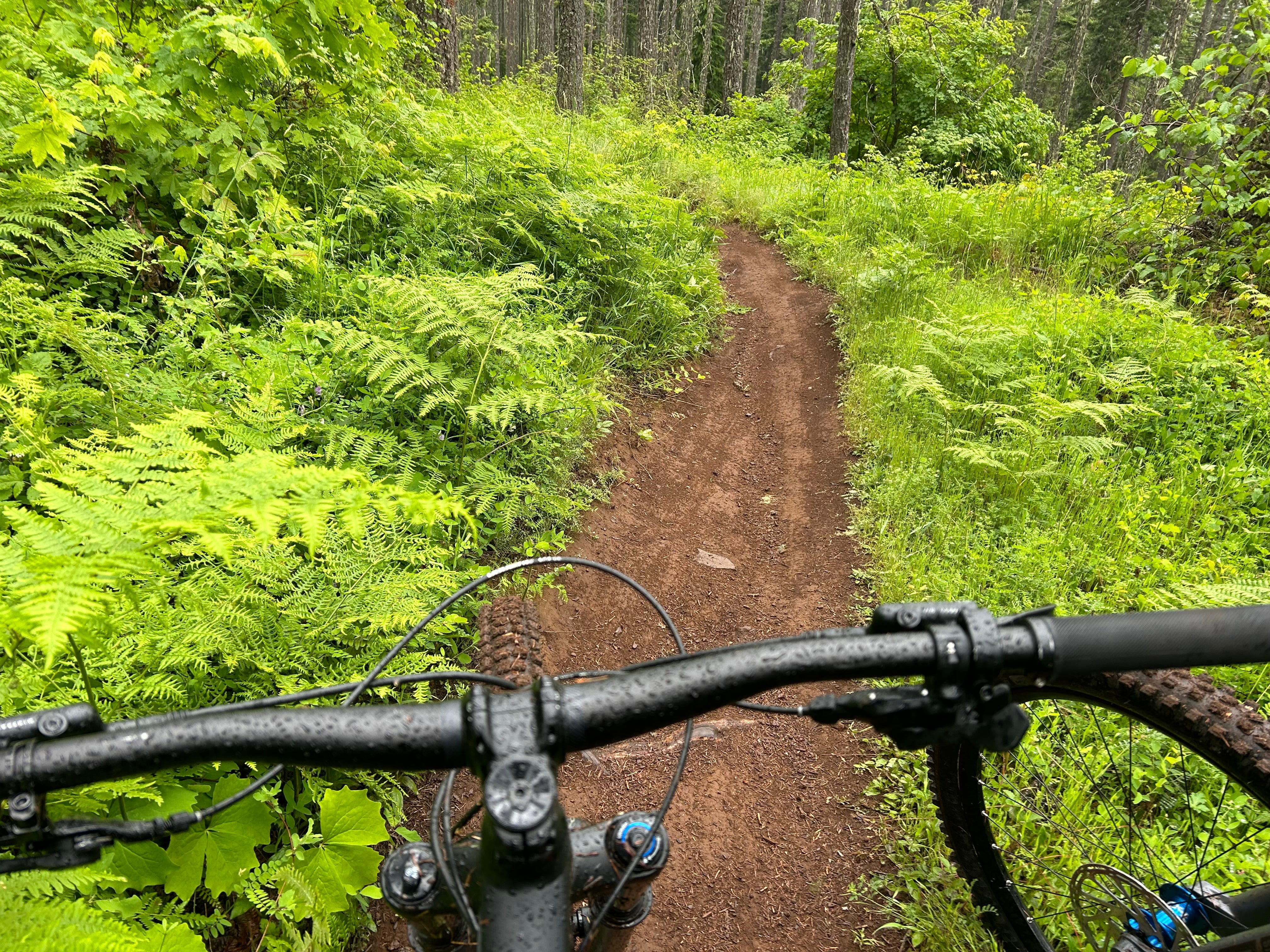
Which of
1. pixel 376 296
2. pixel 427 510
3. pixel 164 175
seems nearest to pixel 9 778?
pixel 427 510

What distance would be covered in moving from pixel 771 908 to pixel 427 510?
7.98 feet

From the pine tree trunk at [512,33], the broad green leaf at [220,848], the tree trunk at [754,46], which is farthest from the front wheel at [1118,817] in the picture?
the tree trunk at [754,46]

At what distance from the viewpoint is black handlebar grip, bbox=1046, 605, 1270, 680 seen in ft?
3.52

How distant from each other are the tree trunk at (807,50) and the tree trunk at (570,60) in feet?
20.1

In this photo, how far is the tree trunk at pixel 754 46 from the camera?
38344mm

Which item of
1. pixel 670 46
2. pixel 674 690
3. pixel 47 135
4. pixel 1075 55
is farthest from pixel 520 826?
pixel 1075 55

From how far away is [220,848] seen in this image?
2357 mm

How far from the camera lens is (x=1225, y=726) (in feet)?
6.36

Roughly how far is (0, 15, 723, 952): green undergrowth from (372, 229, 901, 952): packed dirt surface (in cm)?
60

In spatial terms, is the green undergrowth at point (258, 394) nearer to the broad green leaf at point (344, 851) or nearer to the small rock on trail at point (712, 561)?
the broad green leaf at point (344, 851)

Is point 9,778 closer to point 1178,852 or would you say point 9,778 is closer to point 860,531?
point 1178,852

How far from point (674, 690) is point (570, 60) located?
1620 cm

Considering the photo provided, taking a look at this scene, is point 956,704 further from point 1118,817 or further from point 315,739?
point 1118,817

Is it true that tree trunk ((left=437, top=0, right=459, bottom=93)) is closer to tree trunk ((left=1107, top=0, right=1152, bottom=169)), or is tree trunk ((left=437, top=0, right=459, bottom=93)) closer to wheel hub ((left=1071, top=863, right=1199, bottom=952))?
wheel hub ((left=1071, top=863, right=1199, bottom=952))
